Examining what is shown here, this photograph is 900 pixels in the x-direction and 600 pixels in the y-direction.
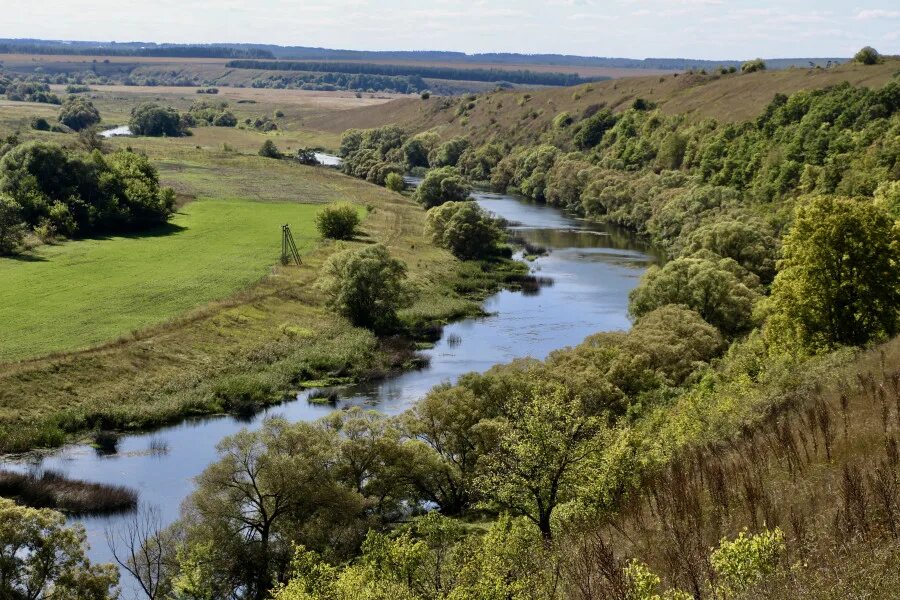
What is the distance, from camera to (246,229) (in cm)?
10812

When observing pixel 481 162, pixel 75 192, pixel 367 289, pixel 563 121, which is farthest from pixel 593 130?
pixel 367 289

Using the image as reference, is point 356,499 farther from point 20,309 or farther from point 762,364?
point 20,309

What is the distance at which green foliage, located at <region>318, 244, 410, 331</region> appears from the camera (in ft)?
247

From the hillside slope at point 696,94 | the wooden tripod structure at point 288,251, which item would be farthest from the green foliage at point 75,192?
the hillside slope at point 696,94

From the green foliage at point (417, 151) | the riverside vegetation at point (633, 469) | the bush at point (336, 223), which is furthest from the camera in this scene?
the green foliage at point (417, 151)

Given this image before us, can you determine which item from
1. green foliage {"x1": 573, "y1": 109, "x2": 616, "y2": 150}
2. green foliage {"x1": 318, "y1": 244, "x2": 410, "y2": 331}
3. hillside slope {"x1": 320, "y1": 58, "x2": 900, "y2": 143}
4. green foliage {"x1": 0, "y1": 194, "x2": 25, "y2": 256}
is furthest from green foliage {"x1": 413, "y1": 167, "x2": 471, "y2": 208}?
green foliage {"x1": 0, "y1": 194, "x2": 25, "y2": 256}

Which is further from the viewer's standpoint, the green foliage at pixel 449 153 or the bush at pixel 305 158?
the green foliage at pixel 449 153

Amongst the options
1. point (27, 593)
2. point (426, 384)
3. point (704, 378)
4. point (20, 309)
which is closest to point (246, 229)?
point (20, 309)

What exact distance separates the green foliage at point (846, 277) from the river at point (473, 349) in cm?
2386

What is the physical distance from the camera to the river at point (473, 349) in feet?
158

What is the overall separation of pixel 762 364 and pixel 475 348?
28.3 m

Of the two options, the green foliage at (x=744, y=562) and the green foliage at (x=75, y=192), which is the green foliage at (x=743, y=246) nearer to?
the green foliage at (x=75, y=192)

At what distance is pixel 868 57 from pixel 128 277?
10625cm

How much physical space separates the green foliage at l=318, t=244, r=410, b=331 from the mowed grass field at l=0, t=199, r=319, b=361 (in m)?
9.58
